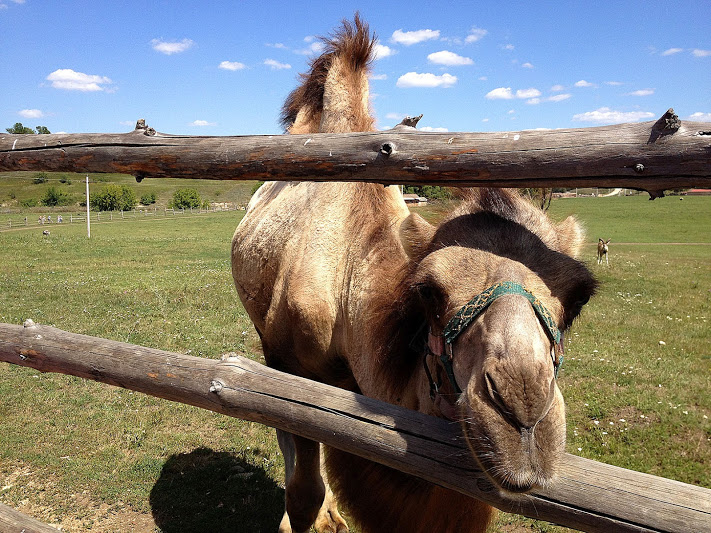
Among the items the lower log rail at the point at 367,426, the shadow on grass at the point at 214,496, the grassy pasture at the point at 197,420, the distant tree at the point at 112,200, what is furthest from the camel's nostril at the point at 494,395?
the distant tree at the point at 112,200

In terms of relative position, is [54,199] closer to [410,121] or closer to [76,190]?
[76,190]

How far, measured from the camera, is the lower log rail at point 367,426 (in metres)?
1.62

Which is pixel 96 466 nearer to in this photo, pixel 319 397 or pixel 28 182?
pixel 319 397

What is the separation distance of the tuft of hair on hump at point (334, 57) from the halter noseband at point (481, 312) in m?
2.80

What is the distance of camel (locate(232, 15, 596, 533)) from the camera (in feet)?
5.58

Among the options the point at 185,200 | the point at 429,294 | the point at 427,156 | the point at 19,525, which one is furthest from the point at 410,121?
the point at 185,200

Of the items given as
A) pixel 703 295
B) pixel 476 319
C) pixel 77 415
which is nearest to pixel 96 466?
pixel 77 415

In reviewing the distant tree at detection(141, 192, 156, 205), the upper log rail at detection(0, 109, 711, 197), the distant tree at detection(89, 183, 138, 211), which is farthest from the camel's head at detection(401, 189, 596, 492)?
the distant tree at detection(141, 192, 156, 205)

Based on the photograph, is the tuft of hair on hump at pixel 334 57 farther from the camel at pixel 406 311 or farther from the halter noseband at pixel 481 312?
the halter noseband at pixel 481 312

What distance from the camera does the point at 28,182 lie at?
3617 inches

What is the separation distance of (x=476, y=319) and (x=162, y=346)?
7.07 meters

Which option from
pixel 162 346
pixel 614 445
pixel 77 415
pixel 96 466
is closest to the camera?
pixel 96 466

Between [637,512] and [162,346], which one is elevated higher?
[637,512]

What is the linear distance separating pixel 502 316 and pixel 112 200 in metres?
84.7
